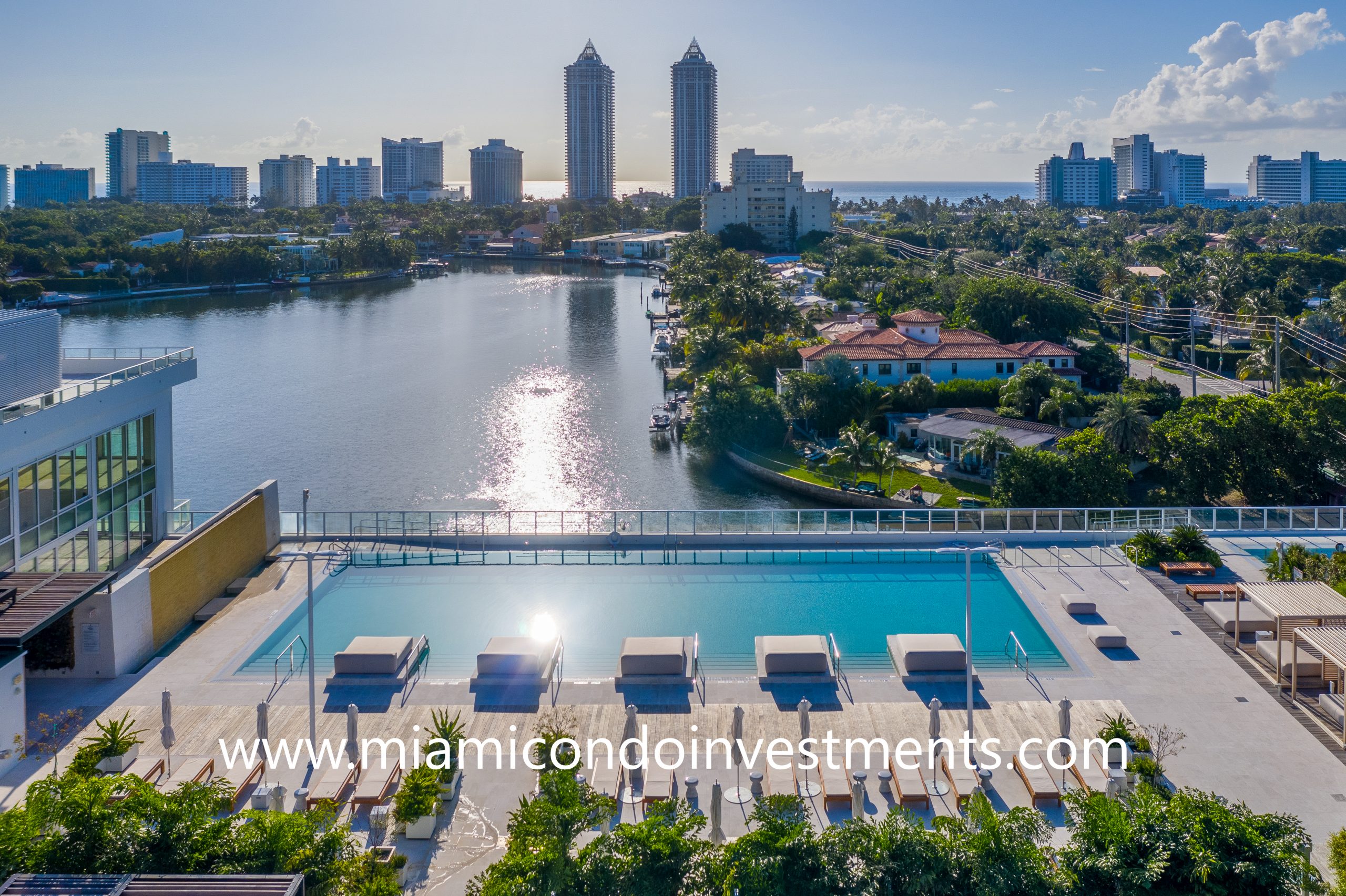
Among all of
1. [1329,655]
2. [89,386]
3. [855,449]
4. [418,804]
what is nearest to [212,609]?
[89,386]

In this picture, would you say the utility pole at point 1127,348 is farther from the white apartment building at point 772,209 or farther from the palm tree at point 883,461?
the white apartment building at point 772,209

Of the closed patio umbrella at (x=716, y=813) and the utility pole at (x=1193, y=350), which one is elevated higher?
the utility pole at (x=1193, y=350)

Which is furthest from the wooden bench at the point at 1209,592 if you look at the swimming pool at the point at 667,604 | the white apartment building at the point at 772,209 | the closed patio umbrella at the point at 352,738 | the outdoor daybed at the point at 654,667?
the white apartment building at the point at 772,209

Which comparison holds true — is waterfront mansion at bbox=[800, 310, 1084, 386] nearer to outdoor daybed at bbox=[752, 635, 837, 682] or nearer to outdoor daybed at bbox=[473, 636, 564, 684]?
outdoor daybed at bbox=[752, 635, 837, 682]

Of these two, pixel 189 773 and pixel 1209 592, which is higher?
pixel 1209 592

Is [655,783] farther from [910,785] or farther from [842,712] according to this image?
[842,712]

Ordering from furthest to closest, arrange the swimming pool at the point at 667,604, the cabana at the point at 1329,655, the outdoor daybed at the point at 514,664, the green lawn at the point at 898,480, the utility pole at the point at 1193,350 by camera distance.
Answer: the utility pole at the point at 1193,350 < the green lawn at the point at 898,480 < the swimming pool at the point at 667,604 < the outdoor daybed at the point at 514,664 < the cabana at the point at 1329,655
